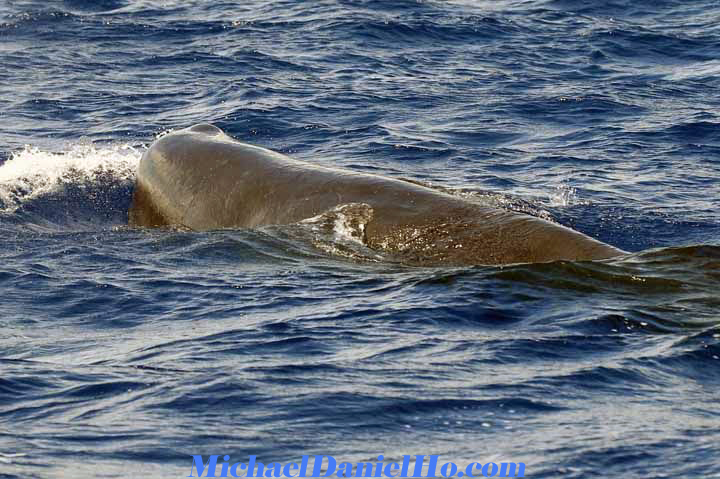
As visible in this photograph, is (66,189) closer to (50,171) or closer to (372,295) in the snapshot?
(50,171)

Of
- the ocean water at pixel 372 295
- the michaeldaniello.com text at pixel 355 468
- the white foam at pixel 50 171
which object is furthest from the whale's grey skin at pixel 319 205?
the michaeldaniello.com text at pixel 355 468

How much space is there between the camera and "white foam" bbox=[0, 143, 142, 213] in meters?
13.6

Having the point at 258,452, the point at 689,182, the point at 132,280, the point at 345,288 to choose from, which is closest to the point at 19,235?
the point at 132,280

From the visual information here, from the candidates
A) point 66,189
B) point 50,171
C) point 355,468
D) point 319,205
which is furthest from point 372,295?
point 50,171

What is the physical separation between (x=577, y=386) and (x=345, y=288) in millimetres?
2743

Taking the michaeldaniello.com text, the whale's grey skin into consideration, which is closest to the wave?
the whale's grey skin

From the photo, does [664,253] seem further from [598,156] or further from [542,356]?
[598,156]

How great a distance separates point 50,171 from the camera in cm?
1427

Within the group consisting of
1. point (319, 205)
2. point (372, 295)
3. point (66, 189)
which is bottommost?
point (66, 189)

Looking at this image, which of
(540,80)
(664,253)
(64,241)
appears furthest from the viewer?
(540,80)

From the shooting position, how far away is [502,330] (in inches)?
314

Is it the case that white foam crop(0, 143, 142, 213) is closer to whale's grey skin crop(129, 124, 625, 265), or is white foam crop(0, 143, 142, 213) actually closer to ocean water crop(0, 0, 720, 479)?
ocean water crop(0, 0, 720, 479)

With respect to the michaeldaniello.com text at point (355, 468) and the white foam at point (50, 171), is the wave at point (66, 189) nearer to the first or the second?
the white foam at point (50, 171)

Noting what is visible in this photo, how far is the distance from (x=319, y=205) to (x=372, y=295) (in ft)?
5.89
